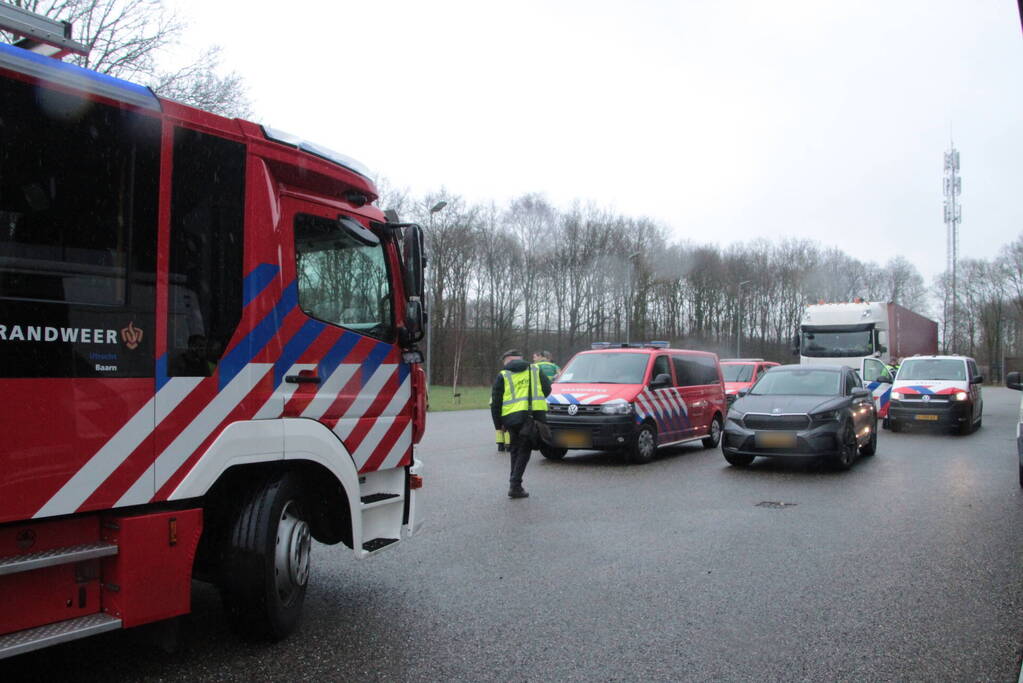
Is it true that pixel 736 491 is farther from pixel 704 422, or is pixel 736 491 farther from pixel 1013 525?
pixel 704 422

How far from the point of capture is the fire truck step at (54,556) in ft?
10.8

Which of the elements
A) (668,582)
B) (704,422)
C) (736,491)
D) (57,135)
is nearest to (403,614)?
(668,582)

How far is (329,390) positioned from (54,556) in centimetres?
169

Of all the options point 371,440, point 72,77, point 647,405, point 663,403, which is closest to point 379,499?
point 371,440

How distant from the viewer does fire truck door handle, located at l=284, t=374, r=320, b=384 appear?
443 centimetres

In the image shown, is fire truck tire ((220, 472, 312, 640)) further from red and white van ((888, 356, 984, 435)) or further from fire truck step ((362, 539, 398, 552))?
red and white van ((888, 356, 984, 435))

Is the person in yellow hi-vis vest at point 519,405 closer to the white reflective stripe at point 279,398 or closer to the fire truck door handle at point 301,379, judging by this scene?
the fire truck door handle at point 301,379

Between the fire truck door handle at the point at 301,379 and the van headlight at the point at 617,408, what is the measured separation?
26.7ft

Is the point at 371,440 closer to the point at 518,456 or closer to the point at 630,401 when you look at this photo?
the point at 518,456

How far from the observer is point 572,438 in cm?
1248

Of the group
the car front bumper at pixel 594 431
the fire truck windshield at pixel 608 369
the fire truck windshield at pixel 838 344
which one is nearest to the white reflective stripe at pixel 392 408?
the car front bumper at pixel 594 431

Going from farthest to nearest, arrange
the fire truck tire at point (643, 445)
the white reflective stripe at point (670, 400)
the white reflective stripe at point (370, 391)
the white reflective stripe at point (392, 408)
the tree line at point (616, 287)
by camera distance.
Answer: the tree line at point (616, 287)
the white reflective stripe at point (670, 400)
the fire truck tire at point (643, 445)
the white reflective stripe at point (370, 391)
the white reflective stripe at point (392, 408)

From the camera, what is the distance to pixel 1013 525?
7.86m

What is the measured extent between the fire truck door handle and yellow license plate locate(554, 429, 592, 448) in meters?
8.13
